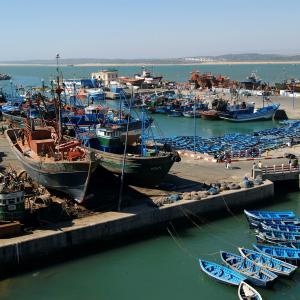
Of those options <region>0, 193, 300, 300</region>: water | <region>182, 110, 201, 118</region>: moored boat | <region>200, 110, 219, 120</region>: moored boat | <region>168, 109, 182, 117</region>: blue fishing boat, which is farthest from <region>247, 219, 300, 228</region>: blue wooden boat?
<region>168, 109, 182, 117</region>: blue fishing boat

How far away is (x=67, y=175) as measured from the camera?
2392 cm

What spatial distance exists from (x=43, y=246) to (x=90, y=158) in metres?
4.84

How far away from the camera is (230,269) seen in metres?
19.9

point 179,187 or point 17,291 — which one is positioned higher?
point 179,187

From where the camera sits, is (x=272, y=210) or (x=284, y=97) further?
(x=284, y=97)

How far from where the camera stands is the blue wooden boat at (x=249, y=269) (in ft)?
62.7

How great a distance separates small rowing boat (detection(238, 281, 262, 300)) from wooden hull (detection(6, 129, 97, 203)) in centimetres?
878

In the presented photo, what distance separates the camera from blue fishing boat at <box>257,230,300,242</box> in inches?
882

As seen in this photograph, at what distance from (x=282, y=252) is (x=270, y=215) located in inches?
155

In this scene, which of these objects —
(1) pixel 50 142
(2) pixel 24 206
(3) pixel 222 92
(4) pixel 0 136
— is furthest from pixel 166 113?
(2) pixel 24 206

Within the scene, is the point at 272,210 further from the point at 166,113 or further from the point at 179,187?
the point at 166,113

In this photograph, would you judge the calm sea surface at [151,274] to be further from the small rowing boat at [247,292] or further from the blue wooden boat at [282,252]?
the blue wooden boat at [282,252]

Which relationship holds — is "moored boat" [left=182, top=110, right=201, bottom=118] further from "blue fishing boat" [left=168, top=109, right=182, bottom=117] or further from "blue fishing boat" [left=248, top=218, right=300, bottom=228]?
"blue fishing boat" [left=248, top=218, right=300, bottom=228]

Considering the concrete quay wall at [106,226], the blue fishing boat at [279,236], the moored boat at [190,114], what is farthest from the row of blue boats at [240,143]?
the moored boat at [190,114]
